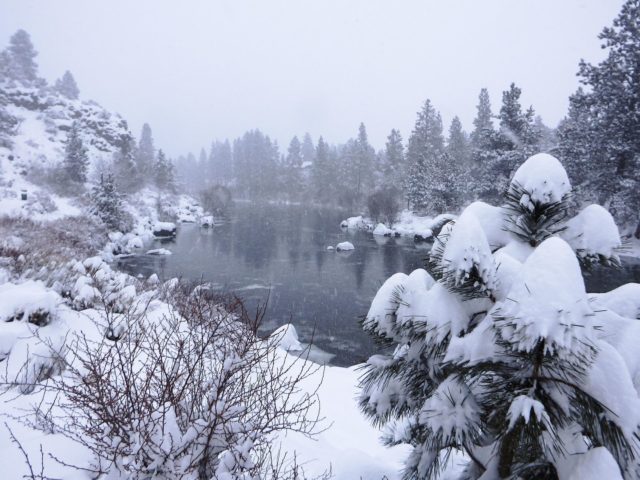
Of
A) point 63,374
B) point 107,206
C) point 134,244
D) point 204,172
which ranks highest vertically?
point 204,172

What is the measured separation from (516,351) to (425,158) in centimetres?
5345

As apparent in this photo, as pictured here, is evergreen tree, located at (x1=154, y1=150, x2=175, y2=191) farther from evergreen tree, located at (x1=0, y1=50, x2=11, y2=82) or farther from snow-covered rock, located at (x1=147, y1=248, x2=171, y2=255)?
snow-covered rock, located at (x1=147, y1=248, x2=171, y2=255)

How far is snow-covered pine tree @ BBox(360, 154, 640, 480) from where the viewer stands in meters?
1.51

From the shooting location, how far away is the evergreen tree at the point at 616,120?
75.3 ft

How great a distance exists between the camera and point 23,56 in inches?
2437

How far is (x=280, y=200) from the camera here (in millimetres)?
89875

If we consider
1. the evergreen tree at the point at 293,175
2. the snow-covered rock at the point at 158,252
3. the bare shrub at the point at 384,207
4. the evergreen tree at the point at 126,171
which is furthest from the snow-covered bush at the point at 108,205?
the evergreen tree at the point at 293,175

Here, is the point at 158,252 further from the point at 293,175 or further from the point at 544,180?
the point at 293,175

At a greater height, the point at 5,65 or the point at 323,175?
the point at 5,65

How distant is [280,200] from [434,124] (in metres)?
43.6

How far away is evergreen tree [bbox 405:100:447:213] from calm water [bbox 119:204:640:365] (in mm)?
10938

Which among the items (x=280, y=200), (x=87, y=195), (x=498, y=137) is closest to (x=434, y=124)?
(x=498, y=137)

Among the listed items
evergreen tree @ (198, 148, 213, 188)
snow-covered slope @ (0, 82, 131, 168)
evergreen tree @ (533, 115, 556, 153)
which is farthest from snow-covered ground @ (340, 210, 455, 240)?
evergreen tree @ (198, 148, 213, 188)

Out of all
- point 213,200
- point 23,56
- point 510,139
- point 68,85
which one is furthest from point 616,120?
point 68,85
